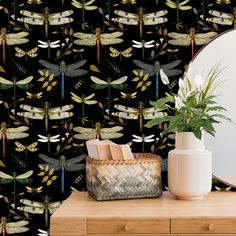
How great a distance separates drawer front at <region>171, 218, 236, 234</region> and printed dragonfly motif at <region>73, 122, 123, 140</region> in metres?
0.76

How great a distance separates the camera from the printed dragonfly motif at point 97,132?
246 centimetres

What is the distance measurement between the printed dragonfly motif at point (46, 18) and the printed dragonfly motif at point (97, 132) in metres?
0.58

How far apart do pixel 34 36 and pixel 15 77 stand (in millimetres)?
256

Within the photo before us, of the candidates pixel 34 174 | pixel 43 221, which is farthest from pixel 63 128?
pixel 43 221

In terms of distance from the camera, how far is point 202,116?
83.9 inches

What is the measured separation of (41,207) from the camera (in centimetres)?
246

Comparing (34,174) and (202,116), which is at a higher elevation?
(202,116)

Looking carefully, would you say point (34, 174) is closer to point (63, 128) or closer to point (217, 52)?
point (63, 128)

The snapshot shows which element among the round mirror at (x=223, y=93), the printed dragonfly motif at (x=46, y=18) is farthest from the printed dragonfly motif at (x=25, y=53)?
the round mirror at (x=223, y=93)

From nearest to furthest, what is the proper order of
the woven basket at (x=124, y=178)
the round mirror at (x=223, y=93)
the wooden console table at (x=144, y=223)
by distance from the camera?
1. the wooden console table at (x=144, y=223)
2. the woven basket at (x=124, y=178)
3. the round mirror at (x=223, y=93)

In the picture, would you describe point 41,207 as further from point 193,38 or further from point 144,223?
point 193,38

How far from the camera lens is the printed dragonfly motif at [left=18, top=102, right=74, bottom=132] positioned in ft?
8.07

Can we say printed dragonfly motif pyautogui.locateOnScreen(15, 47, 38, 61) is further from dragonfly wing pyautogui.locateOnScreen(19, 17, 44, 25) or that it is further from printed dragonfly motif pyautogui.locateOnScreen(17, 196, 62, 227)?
printed dragonfly motif pyautogui.locateOnScreen(17, 196, 62, 227)

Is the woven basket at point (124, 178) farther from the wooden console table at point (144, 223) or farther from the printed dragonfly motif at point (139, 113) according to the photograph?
the printed dragonfly motif at point (139, 113)
